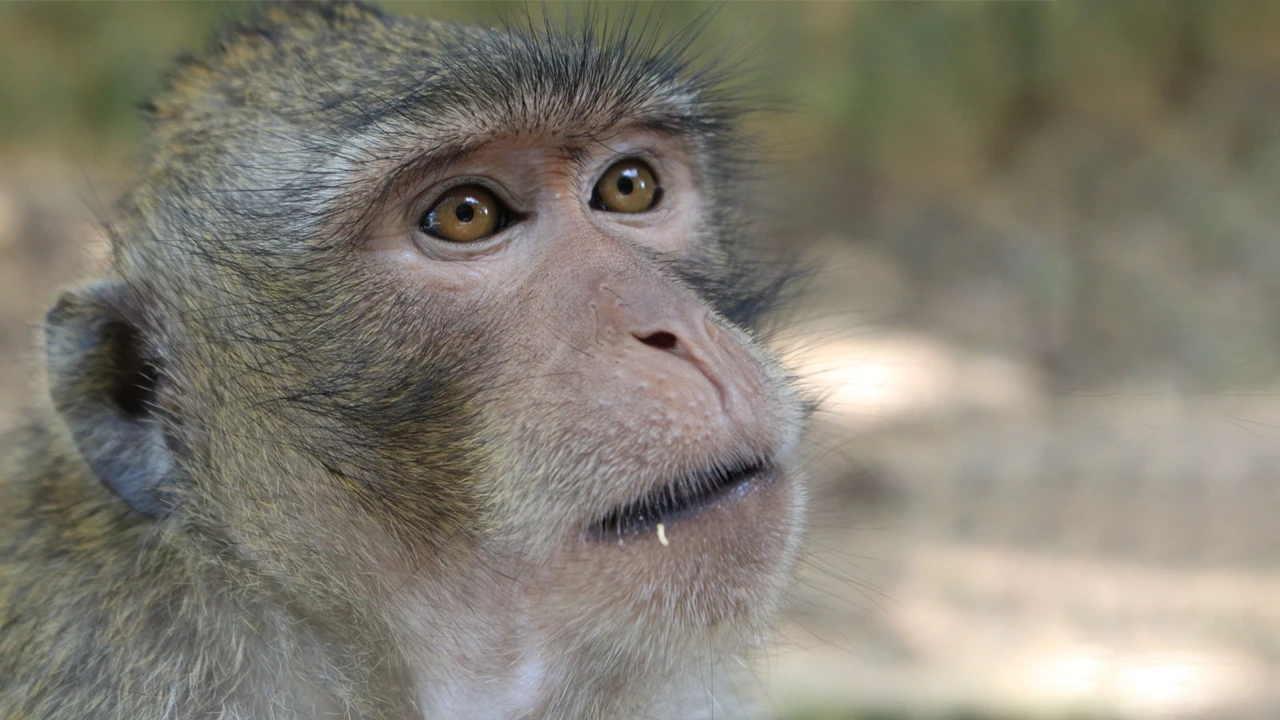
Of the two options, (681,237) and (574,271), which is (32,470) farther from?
(681,237)

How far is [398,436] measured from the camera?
2279 millimetres

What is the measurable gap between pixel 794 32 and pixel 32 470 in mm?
7605

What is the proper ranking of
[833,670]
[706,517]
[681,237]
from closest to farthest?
[706,517] → [681,237] → [833,670]

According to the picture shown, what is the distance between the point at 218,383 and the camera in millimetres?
2406

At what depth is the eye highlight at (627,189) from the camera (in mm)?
2762

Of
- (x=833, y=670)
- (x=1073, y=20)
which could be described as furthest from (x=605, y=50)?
(x=1073, y=20)

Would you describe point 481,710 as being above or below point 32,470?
above

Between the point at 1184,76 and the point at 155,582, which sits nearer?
the point at 155,582

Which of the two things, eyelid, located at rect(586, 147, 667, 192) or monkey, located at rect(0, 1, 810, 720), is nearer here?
monkey, located at rect(0, 1, 810, 720)

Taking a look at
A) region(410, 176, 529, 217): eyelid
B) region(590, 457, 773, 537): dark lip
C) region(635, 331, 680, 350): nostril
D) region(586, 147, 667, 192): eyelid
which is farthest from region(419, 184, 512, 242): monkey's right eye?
region(590, 457, 773, 537): dark lip

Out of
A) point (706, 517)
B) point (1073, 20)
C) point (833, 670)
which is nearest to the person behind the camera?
point (706, 517)

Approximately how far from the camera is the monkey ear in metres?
2.40

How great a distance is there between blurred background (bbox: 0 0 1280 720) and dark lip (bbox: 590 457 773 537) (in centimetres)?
247

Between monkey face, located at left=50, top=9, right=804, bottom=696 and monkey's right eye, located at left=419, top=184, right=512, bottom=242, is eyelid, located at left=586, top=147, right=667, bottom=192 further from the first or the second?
monkey's right eye, located at left=419, top=184, right=512, bottom=242
